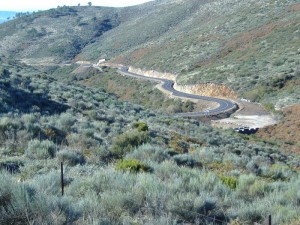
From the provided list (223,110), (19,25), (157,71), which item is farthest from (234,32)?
(19,25)

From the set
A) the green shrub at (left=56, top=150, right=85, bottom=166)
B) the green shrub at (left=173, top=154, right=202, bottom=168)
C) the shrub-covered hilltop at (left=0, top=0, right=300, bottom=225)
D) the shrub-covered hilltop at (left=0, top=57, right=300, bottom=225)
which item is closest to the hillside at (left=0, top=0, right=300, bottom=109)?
the shrub-covered hilltop at (left=0, top=0, right=300, bottom=225)

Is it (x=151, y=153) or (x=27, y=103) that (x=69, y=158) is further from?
(x=27, y=103)

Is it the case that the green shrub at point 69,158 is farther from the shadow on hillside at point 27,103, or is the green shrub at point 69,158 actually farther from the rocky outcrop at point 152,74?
the rocky outcrop at point 152,74

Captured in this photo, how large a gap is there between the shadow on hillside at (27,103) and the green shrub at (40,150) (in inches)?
207

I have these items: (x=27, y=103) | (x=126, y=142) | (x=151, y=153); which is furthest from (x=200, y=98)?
(x=151, y=153)

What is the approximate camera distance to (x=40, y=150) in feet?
31.8

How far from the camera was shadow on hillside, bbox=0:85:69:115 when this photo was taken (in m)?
16.1

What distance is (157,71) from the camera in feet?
238

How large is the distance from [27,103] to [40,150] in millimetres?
8419

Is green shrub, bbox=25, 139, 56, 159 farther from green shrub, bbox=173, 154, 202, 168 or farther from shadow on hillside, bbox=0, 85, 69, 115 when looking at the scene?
shadow on hillside, bbox=0, 85, 69, 115

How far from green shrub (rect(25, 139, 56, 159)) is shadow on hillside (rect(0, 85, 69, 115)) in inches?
207

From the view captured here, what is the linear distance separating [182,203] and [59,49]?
114 meters

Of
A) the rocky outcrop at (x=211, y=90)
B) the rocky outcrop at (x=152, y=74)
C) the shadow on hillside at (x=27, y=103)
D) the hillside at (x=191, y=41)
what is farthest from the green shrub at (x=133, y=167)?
the rocky outcrop at (x=152, y=74)

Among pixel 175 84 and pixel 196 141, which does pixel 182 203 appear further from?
pixel 175 84
